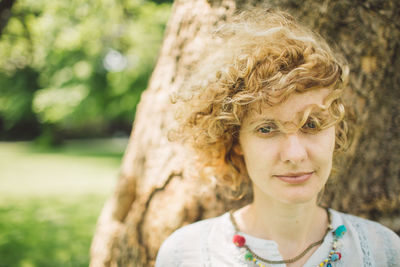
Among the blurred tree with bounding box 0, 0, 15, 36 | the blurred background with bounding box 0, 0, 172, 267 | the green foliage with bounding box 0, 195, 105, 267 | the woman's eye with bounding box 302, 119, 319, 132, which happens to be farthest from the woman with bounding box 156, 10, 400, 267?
the green foliage with bounding box 0, 195, 105, 267

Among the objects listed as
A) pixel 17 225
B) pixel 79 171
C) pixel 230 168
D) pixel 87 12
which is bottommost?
pixel 79 171

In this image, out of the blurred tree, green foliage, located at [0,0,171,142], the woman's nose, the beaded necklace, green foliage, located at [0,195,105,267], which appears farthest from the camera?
green foliage, located at [0,0,171,142]

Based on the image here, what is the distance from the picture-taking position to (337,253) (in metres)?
1.56

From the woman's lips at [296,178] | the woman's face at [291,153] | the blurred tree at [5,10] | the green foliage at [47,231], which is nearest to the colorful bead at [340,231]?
the woman's face at [291,153]

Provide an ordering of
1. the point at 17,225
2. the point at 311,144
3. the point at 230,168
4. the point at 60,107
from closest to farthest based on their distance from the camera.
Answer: the point at 311,144 → the point at 230,168 → the point at 17,225 → the point at 60,107

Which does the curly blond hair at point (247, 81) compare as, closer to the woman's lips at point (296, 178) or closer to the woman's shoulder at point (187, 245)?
the woman's lips at point (296, 178)

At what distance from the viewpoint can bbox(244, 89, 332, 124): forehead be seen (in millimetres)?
1455

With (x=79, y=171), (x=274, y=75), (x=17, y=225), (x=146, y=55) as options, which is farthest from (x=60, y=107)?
(x=274, y=75)

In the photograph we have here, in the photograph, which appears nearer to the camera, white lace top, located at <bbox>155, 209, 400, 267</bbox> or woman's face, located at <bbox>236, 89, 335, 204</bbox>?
woman's face, located at <bbox>236, 89, 335, 204</bbox>

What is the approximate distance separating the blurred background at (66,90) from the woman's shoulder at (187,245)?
2.39 meters

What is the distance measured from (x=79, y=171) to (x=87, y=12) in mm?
8970

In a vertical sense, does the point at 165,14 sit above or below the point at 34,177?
above

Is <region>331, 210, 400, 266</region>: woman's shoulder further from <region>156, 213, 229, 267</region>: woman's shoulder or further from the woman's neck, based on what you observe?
<region>156, 213, 229, 267</region>: woman's shoulder

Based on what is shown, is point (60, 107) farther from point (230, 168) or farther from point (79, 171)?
point (230, 168)
